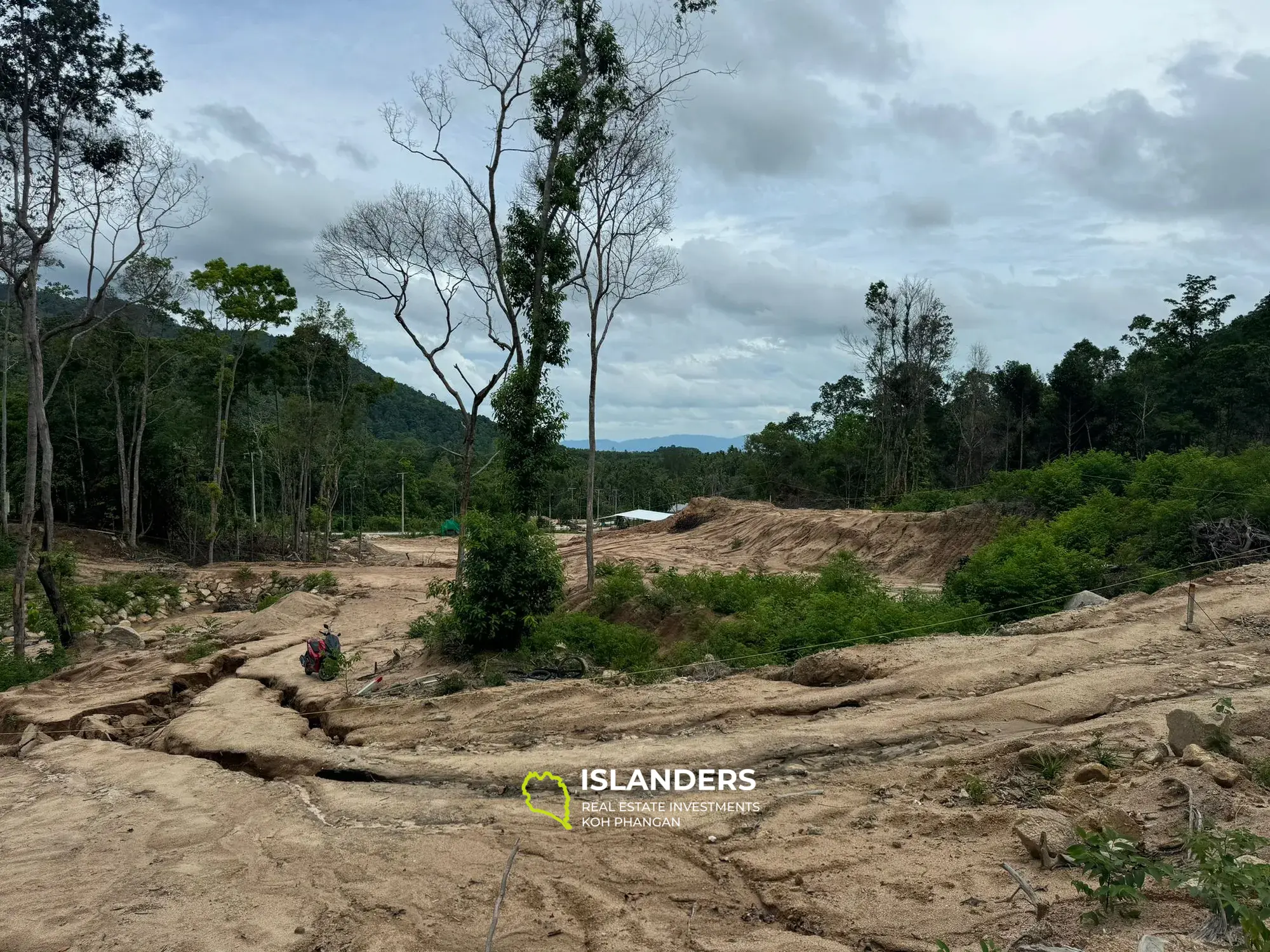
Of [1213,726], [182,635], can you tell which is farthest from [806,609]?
A: [182,635]

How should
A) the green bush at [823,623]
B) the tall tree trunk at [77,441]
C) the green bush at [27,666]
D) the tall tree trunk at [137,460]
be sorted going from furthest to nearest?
the tall tree trunk at [77,441]
the tall tree trunk at [137,460]
the green bush at [27,666]
the green bush at [823,623]

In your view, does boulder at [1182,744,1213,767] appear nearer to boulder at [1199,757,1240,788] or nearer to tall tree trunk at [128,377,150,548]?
boulder at [1199,757,1240,788]

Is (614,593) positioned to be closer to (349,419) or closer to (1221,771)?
(1221,771)

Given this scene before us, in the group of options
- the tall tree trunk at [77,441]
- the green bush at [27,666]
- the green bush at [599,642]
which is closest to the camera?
the green bush at [599,642]

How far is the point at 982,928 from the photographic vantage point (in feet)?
12.2

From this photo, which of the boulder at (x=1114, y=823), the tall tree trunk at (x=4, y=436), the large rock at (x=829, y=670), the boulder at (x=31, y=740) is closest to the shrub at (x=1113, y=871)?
the boulder at (x=1114, y=823)

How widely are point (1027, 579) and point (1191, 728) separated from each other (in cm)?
657

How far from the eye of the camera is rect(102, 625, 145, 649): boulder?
1345cm

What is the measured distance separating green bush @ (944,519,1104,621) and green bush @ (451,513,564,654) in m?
5.97

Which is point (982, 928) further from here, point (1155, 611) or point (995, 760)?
point (1155, 611)

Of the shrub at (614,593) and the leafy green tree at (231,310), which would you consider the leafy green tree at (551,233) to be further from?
the leafy green tree at (231,310)

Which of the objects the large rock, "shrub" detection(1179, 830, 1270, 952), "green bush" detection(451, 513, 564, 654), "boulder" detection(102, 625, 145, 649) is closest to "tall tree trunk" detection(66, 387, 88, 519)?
"boulder" detection(102, 625, 145, 649)

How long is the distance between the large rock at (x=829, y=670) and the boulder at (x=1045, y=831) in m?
3.25

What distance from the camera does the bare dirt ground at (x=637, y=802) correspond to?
4215 millimetres
